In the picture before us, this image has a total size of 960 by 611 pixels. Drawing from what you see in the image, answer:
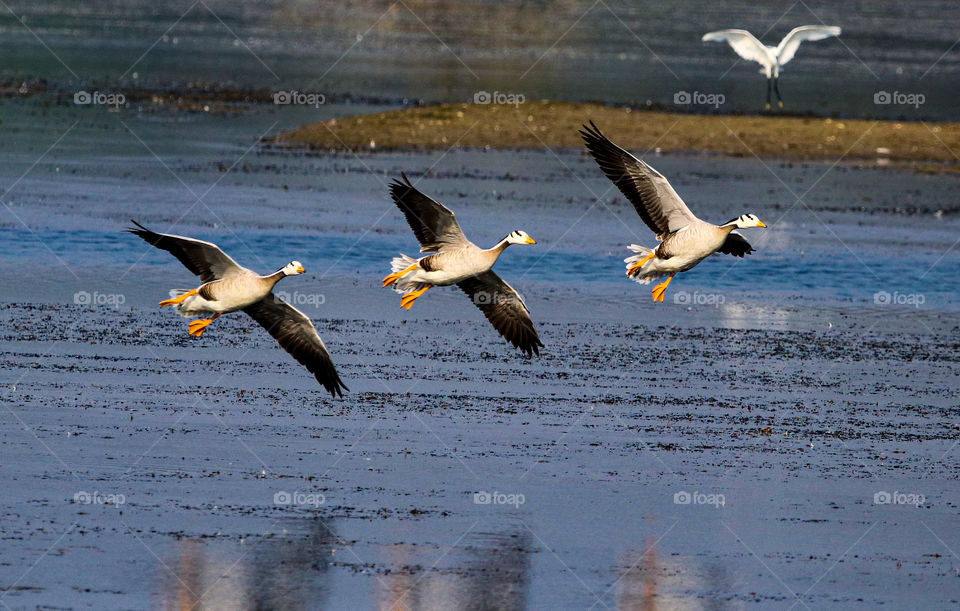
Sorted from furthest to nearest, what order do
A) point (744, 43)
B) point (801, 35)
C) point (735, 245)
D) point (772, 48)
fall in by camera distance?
point (772, 48) → point (744, 43) → point (801, 35) → point (735, 245)

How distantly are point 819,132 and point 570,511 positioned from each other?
31114 millimetres

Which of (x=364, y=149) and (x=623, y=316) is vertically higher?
(x=364, y=149)

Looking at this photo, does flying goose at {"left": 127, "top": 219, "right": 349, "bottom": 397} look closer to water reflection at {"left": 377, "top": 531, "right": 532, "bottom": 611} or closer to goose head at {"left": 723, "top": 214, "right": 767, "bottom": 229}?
water reflection at {"left": 377, "top": 531, "right": 532, "bottom": 611}

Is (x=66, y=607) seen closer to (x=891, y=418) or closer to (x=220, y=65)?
(x=891, y=418)

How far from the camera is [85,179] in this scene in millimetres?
35719

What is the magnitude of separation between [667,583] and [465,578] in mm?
1710

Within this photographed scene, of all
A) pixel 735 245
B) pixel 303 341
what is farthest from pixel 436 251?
pixel 735 245

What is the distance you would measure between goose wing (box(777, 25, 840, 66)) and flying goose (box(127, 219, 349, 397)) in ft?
48.6

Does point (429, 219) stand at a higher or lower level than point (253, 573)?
higher

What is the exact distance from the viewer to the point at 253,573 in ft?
43.1

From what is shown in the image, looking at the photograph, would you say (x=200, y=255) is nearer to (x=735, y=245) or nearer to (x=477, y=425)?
(x=477, y=425)

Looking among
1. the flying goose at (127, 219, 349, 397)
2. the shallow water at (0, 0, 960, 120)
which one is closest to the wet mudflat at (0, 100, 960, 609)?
the flying goose at (127, 219, 349, 397)

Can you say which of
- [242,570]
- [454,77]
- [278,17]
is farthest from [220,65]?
[242,570]

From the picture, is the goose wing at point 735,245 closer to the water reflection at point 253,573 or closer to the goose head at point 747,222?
the goose head at point 747,222
